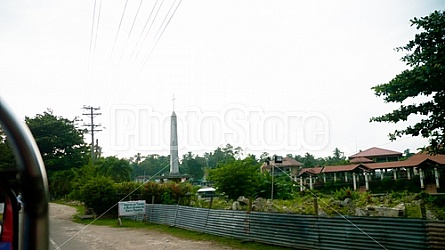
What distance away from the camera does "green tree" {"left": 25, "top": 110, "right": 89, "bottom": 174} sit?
581 inches

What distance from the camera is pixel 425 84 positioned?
963 centimetres

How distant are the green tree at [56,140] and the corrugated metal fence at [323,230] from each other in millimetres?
→ 6666

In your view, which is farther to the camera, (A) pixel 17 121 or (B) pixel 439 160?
(B) pixel 439 160

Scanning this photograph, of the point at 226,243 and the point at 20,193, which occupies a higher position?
the point at 20,193

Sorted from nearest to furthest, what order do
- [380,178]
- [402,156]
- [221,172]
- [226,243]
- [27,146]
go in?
[27,146] → [226,243] → [221,172] → [380,178] → [402,156]

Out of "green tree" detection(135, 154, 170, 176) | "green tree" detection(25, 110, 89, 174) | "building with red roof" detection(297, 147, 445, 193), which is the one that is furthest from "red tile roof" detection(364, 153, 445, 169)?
"green tree" detection(135, 154, 170, 176)

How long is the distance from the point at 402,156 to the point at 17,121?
32991 mm

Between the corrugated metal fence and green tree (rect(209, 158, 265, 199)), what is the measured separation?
4.85 metres

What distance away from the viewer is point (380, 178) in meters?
22.8

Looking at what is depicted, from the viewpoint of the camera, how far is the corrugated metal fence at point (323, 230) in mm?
7370

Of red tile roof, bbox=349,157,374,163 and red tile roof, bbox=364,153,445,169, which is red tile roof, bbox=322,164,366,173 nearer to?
red tile roof, bbox=364,153,445,169

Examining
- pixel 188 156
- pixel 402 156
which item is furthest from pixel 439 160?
pixel 188 156

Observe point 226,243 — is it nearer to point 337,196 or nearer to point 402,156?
point 337,196

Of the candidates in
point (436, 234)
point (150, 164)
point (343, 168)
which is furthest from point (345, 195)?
point (150, 164)
